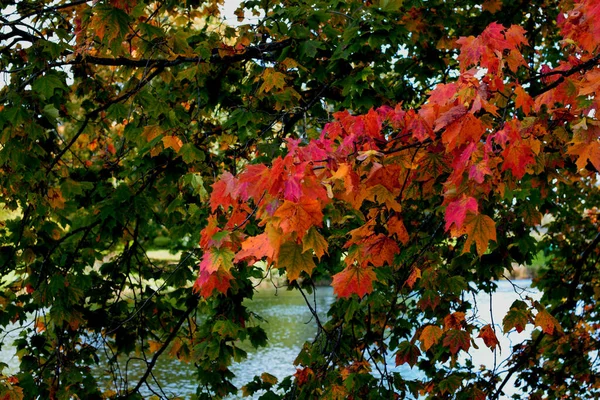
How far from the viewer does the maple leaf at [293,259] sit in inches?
92.4

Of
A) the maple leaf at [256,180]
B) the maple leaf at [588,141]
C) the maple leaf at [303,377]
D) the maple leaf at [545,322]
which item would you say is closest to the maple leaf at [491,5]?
the maple leaf at [545,322]

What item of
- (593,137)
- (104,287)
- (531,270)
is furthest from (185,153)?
(531,270)

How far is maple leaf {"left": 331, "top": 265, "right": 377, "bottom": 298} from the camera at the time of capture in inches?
110

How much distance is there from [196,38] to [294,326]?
12.9m

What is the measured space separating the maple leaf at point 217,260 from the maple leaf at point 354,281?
468 millimetres

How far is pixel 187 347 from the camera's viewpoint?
556 cm

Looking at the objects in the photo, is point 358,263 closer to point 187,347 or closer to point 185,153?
point 185,153

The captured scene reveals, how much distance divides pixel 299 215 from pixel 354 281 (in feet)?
2.16

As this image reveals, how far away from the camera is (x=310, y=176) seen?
2.33 meters

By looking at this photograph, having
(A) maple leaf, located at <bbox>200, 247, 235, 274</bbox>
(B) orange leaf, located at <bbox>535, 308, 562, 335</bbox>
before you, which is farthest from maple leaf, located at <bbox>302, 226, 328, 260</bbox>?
(B) orange leaf, located at <bbox>535, 308, 562, 335</bbox>

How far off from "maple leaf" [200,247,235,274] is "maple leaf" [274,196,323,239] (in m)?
0.36

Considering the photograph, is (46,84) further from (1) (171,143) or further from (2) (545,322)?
(2) (545,322)

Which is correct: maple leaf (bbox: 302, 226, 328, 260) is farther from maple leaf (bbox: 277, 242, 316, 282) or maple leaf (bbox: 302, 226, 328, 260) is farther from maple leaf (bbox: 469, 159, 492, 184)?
maple leaf (bbox: 469, 159, 492, 184)

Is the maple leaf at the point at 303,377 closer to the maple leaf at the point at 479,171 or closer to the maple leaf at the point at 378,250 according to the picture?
the maple leaf at the point at 378,250
